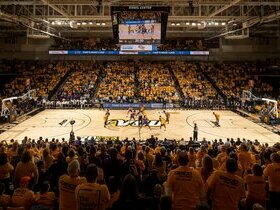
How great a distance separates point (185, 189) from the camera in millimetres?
4422

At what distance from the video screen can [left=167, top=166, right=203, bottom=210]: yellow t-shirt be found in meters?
13.0

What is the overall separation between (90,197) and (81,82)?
1385 inches

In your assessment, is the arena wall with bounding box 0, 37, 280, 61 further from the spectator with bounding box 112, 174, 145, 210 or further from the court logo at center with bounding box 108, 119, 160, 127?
the spectator with bounding box 112, 174, 145, 210

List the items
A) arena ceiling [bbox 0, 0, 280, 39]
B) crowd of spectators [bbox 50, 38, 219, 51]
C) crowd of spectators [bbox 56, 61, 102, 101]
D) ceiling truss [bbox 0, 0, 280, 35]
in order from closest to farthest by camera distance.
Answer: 1. ceiling truss [bbox 0, 0, 280, 35]
2. arena ceiling [bbox 0, 0, 280, 39]
3. crowd of spectators [bbox 56, 61, 102, 101]
4. crowd of spectators [bbox 50, 38, 219, 51]

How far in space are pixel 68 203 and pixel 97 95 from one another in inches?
1233

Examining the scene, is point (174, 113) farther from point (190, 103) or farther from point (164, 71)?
point (164, 71)

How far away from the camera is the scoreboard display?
1593 cm

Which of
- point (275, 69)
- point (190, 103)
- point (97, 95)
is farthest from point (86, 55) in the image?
point (275, 69)

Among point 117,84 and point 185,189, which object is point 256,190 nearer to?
point 185,189

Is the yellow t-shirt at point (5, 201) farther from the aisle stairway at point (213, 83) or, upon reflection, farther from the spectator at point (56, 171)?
the aisle stairway at point (213, 83)

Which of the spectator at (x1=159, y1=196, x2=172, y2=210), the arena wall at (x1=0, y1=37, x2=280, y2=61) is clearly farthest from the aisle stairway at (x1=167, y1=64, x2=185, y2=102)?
the spectator at (x1=159, y1=196, x2=172, y2=210)

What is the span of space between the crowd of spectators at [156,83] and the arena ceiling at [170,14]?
232 inches

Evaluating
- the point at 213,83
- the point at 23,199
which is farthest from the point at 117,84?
the point at 23,199

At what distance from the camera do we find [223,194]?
440 centimetres
